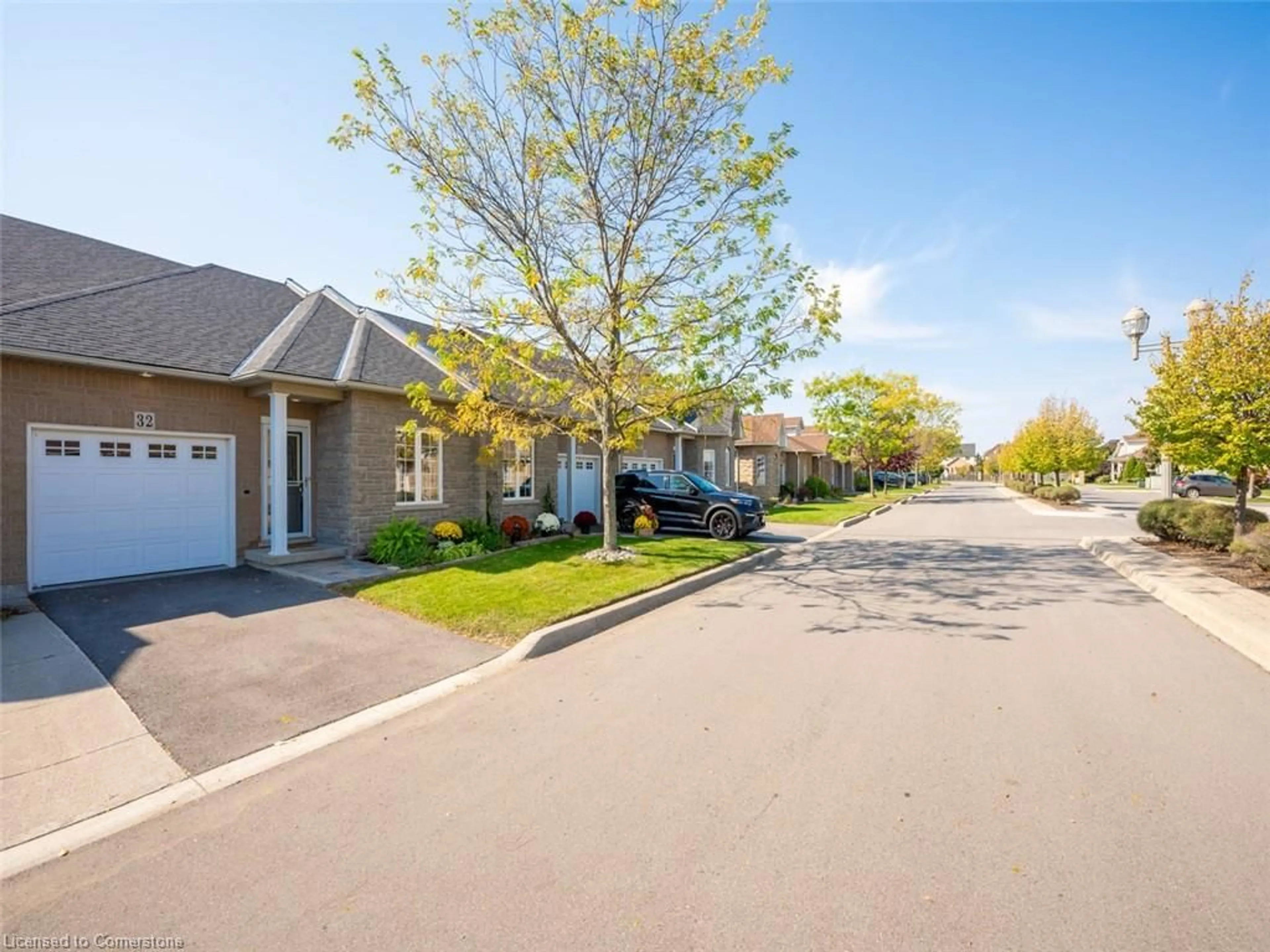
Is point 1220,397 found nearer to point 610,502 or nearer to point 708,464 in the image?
point 610,502

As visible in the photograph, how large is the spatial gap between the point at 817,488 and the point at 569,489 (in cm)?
2143

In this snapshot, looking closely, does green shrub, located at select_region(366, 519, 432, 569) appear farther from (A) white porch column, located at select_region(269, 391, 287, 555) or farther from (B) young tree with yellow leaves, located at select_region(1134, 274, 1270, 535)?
(B) young tree with yellow leaves, located at select_region(1134, 274, 1270, 535)

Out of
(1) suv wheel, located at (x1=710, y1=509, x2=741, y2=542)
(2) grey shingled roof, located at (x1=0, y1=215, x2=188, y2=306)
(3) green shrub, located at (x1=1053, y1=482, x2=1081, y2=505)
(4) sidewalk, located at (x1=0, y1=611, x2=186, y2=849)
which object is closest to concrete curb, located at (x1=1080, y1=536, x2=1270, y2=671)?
(1) suv wheel, located at (x1=710, y1=509, x2=741, y2=542)

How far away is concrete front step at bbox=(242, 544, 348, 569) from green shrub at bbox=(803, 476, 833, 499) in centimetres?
2766

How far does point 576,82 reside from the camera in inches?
390

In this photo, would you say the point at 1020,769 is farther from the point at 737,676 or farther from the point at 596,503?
the point at 596,503

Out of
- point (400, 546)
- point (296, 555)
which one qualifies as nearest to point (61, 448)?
point (296, 555)

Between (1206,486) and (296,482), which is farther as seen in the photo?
(1206,486)

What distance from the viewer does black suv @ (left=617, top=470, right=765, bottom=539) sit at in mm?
15469

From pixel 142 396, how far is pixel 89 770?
756 cm

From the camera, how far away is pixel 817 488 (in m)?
34.9

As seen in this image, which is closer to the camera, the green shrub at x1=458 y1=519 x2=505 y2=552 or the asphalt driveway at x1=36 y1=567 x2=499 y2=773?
the asphalt driveway at x1=36 y1=567 x2=499 y2=773

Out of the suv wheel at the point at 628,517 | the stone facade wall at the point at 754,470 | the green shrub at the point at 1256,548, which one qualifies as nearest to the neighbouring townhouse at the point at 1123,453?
the stone facade wall at the point at 754,470

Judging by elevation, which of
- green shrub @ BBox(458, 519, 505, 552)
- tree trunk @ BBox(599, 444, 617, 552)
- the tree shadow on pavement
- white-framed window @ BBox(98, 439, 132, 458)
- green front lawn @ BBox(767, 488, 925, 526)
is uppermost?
white-framed window @ BBox(98, 439, 132, 458)
